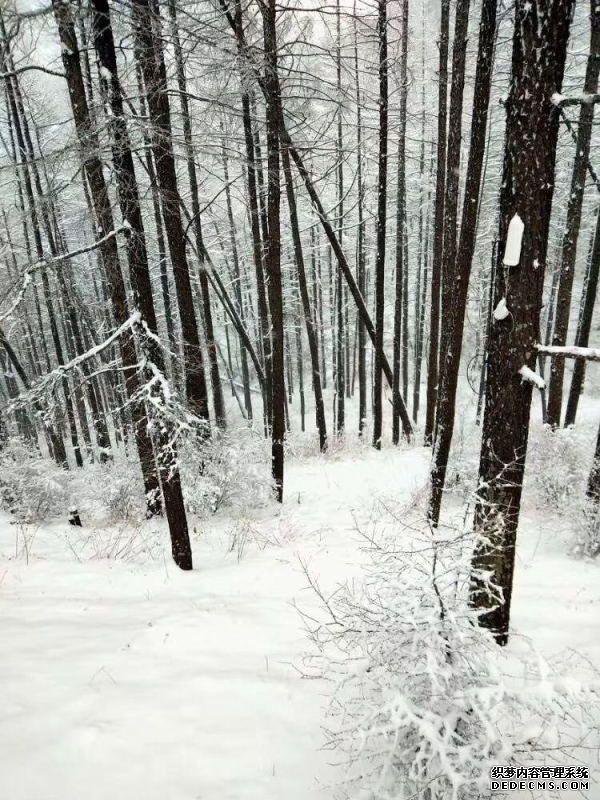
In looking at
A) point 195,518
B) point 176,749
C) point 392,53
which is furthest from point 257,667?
point 392,53

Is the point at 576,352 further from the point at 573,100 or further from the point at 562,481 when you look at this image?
the point at 562,481

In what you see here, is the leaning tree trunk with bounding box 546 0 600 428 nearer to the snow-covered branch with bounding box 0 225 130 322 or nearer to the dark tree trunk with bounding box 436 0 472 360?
the dark tree trunk with bounding box 436 0 472 360

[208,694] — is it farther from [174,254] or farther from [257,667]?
[174,254]

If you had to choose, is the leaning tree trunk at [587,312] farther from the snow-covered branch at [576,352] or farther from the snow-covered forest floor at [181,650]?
the snow-covered branch at [576,352]

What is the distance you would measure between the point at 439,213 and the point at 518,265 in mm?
8649

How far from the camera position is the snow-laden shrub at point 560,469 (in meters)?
7.64

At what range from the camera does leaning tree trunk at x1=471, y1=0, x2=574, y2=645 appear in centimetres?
279

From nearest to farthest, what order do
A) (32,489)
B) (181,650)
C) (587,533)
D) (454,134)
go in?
(181,650), (587,533), (454,134), (32,489)

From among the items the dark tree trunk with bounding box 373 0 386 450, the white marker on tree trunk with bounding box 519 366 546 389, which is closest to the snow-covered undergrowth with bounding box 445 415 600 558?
the dark tree trunk with bounding box 373 0 386 450

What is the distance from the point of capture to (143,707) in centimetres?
324

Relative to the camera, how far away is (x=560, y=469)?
26.0 feet

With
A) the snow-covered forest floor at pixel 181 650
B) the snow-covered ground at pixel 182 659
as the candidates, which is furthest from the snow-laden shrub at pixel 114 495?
the snow-covered ground at pixel 182 659

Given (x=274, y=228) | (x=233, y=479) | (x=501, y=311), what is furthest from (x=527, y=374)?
(x=233, y=479)

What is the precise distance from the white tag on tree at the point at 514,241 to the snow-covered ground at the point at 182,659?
347 centimetres
